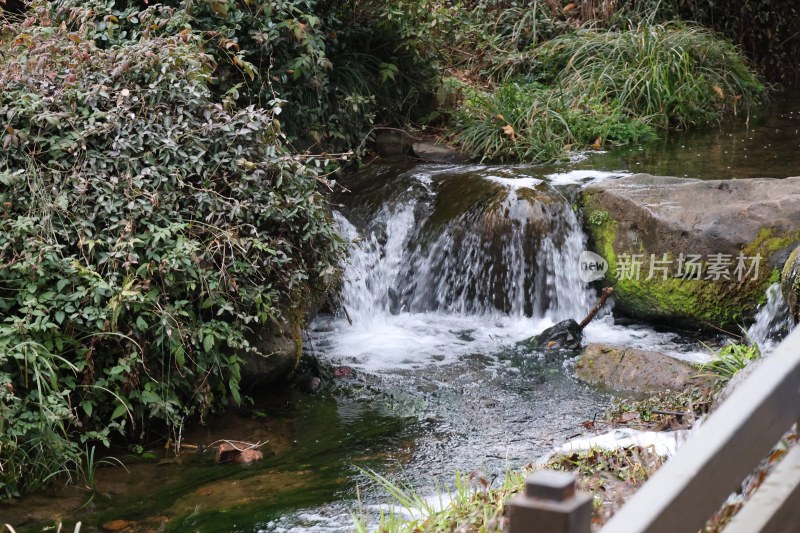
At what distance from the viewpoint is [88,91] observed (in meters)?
5.53

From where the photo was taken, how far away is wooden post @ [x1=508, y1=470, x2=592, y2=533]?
1.22 metres

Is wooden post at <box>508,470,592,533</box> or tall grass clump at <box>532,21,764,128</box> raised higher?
tall grass clump at <box>532,21,764,128</box>

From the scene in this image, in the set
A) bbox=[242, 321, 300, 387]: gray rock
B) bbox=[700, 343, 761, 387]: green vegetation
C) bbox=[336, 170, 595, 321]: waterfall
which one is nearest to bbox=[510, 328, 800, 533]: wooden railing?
bbox=[700, 343, 761, 387]: green vegetation

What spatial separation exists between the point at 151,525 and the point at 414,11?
6.17 m

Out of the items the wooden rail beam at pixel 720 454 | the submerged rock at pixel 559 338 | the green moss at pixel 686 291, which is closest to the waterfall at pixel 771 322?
the green moss at pixel 686 291

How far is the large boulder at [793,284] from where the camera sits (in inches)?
200

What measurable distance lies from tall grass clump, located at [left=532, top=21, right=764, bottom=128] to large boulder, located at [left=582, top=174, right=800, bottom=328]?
3320mm

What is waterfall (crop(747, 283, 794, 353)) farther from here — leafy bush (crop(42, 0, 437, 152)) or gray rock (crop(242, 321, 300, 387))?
leafy bush (crop(42, 0, 437, 152))

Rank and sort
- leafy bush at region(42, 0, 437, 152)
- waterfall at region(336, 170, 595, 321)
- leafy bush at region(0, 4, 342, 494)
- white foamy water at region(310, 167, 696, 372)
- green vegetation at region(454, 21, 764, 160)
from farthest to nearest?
green vegetation at region(454, 21, 764, 160) < waterfall at region(336, 170, 595, 321) < white foamy water at region(310, 167, 696, 372) < leafy bush at region(42, 0, 437, 152) < leafy bush at region(0, 4, 342, 494)

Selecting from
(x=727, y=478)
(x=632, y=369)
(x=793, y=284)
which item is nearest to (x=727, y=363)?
(x=793, y=284)

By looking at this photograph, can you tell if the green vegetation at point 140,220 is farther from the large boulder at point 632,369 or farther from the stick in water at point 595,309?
the stick in water at point 595,309

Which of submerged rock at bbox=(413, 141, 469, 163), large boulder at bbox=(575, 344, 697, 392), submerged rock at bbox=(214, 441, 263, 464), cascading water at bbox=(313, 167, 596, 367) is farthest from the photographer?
submerged rock at bbox=(413, 141, 469, 163)

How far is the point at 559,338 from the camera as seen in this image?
6602 mm

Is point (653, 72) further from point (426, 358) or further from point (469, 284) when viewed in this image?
point (426, 358)
